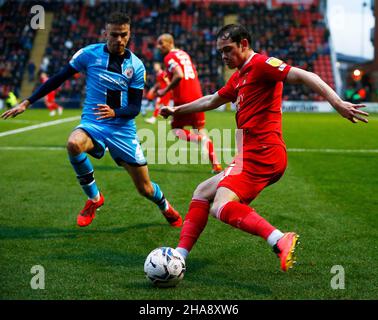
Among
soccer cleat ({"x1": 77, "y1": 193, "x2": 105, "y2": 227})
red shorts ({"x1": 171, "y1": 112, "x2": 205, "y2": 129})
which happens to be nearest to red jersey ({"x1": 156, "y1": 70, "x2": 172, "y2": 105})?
red shorts ({"x1": 171, "y1": 112, "x2": 205, "y2": 129})

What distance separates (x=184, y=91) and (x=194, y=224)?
6.68 meters

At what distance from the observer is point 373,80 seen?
49094 mm

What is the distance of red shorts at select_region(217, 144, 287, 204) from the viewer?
470 centimetres

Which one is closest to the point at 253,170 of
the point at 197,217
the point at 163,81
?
the point at 197,217

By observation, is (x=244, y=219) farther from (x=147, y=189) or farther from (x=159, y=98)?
(x=159, y=98)

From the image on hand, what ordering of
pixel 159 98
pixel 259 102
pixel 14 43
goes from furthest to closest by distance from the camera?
1. pixel 14 43
2. pixel 159 98
3. pixel 259 102

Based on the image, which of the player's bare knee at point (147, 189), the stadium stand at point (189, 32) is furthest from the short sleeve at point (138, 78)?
the stadium stand at point (189, 32)

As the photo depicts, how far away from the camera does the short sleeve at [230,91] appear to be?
5166mm

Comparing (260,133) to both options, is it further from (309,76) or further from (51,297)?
(51,297)

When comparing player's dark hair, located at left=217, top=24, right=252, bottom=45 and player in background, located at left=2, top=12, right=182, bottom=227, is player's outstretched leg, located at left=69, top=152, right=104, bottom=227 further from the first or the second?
player's dark hair, located at left=217, top=24, right=252, bottom=45

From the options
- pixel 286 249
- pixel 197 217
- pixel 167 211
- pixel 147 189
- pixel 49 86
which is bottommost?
pixel 286 249

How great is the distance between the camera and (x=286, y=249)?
416 cm

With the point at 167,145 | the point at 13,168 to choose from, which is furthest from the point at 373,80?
the point at 13,168

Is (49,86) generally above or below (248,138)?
above
